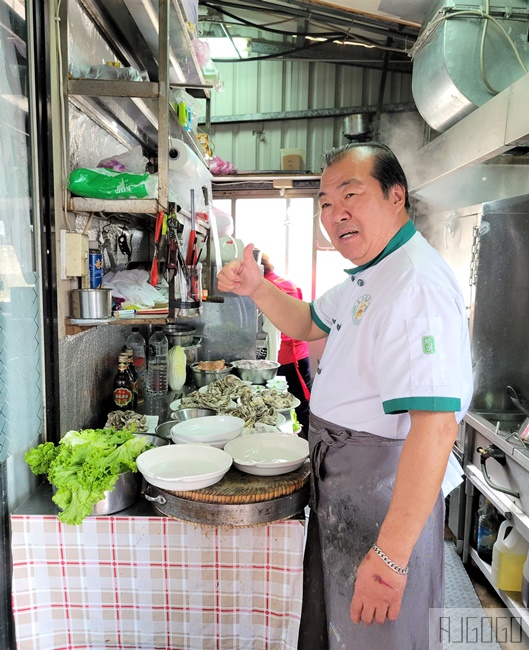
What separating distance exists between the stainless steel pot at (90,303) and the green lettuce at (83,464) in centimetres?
52

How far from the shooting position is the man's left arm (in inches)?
52.2

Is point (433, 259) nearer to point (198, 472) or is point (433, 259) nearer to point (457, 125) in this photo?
point (198, 472)

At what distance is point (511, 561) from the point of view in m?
2.83

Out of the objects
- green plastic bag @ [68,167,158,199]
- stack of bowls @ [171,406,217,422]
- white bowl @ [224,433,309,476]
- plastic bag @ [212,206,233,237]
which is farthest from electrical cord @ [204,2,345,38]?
white bowl @ [224,433,309,476]

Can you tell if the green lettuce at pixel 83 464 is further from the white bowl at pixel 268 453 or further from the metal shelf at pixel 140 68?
the metal shelf at pixel 140 68

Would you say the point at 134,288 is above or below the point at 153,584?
above

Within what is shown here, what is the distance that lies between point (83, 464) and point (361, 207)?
55.9 inches

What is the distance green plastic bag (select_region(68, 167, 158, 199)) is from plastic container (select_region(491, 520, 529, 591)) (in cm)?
290

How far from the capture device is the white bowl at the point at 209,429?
2.14m

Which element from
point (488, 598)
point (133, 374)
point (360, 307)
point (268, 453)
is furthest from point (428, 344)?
point (488, 598)

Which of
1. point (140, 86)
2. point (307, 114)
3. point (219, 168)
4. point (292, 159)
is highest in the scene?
point (307, 114)

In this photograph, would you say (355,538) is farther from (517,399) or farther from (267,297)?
(517,399)

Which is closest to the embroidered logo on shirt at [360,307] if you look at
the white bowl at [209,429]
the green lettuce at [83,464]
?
the white bowl at [209,429]

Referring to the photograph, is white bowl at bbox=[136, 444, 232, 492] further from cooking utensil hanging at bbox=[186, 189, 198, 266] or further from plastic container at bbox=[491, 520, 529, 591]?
plastic container at bbox=[491, 520, 529, 591]
